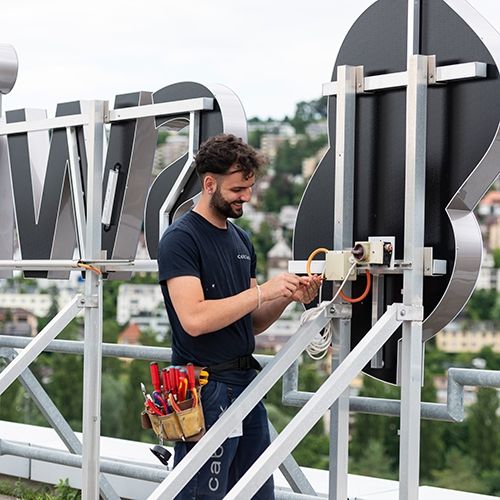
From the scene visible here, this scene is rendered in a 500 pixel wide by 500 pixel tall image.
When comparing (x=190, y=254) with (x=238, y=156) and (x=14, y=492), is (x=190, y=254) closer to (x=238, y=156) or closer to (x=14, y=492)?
(x=238, y=156)

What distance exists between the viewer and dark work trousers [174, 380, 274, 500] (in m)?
4.11

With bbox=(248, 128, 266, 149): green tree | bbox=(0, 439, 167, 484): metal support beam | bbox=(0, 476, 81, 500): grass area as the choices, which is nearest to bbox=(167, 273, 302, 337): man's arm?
bbox=(0, 439, 167, 484): metal support beam

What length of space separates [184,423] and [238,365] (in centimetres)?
30

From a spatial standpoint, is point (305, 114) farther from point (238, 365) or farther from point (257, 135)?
point (238, 365)

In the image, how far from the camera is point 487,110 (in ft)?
13.1

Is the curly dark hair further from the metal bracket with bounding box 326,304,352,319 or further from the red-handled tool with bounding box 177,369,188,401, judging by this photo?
the red-handled tool with bounding box 177,369,188,401

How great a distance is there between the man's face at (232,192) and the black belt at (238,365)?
0.51 meters

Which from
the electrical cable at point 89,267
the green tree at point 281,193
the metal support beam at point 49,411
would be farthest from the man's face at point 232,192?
the green tree at point 281,193

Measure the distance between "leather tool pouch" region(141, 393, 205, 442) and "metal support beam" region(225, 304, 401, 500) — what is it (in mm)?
312

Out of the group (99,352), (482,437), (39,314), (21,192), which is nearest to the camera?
(99,352)

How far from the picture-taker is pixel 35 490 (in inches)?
272

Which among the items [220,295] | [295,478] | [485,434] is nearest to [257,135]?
[485,434]

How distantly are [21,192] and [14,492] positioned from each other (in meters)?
1.80

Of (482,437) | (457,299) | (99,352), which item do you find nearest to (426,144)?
(457,299)
